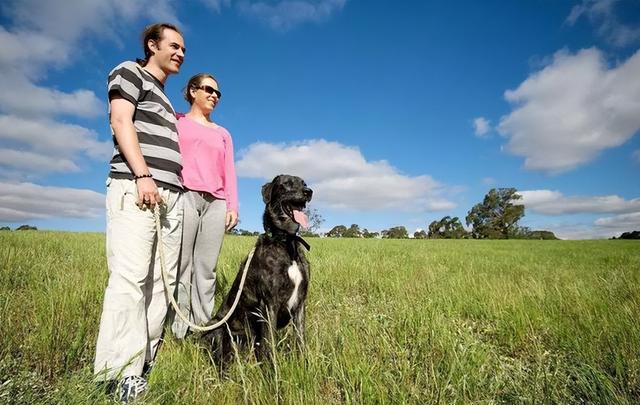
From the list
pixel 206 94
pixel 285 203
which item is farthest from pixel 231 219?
pixel 206 94

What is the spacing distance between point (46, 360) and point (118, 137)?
2082mm

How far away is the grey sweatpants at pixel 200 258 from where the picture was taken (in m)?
3.86

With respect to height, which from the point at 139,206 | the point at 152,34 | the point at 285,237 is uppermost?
the point at 152,34

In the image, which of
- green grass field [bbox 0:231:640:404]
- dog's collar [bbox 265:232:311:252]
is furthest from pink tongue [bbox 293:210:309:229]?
green grass field [bbox 0:231:640:404]

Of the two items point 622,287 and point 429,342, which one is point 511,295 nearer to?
point 622,287

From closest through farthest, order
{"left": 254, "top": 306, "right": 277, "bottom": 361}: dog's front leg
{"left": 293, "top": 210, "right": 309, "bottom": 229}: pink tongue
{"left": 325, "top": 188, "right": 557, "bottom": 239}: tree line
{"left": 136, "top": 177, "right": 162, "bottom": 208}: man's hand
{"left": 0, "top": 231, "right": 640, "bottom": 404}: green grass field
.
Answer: {"left": 0, "top": 231, "right": 640, "bottom": 404}: green grass field, {"left": 136, "top": 177, "right": 162, "bottom": 208}: man's hand, {"left": 254, "top": 306, "right": 277, "bottom": 361}: dog's front leg, {"left": 293, "top": 210, "right": 309, "bottom": 229}: pink tongue, {"left": 325, "top": 188, "right": 557, "bottom": 239}: tree line

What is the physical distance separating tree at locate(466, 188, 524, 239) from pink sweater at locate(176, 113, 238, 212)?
98668mm

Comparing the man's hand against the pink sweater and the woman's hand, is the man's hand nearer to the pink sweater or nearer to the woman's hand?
the pink sweater

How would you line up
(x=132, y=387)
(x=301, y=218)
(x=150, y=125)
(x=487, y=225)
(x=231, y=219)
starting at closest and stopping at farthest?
(x=132, y=387)
(x=150, y=125)
(x=301, y=218)
(x=231, y=219)
(x=487, y=225)

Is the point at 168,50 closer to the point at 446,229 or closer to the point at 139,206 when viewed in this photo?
the point at 139,206

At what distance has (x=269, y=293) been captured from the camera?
3.42 m

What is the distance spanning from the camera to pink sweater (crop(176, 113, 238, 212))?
3.82m

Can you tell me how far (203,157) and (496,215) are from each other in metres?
108

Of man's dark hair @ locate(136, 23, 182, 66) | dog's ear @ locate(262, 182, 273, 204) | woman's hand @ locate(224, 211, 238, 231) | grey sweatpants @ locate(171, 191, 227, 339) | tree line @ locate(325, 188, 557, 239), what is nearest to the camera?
man's dark hair @ locate(136, 23, 182, 66)
